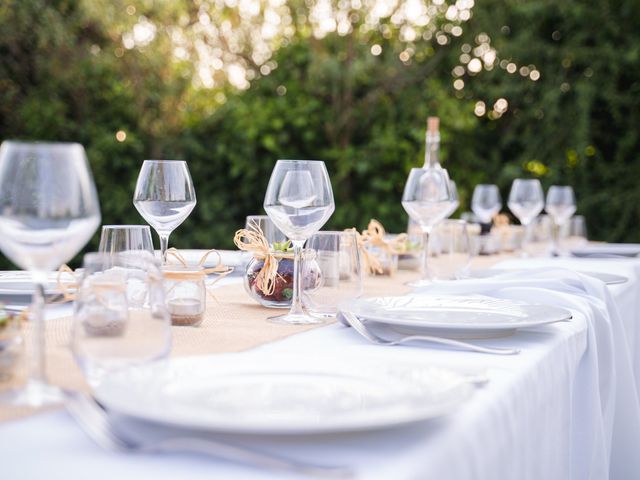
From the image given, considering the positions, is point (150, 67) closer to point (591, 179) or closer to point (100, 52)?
point (100, 52)

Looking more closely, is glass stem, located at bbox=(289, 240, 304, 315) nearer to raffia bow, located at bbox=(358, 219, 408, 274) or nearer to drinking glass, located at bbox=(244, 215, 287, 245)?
drinking glass, located at bbox=(244, 215, 287, 245)

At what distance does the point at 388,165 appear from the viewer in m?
6.32

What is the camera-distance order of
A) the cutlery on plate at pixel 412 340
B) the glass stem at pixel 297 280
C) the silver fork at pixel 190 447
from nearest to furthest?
the silver fork at pixel 190 447 < the cutlery on plate at pixel 412 340 < the glass stem at pixel 297 280

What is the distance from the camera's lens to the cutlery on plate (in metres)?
1.00

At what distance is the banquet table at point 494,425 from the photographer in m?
0.60

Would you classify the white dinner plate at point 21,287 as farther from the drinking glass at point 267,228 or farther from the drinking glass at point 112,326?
the drinking glass at point 112,326

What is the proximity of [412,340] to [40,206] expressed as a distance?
51 centimetres

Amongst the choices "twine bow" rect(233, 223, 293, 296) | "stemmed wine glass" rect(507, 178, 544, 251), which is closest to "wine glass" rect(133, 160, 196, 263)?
"twine bow" rect(233, 223, 293, 296)

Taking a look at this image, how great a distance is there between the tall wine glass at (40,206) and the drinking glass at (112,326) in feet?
0.11

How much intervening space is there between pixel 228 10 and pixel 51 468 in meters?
6.50

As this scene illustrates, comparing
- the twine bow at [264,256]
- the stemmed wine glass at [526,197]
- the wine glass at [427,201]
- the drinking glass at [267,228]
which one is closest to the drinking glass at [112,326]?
the twine bow at [264,256]

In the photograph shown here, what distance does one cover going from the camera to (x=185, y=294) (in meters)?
1.12

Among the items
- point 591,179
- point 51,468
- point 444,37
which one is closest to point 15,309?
point 51,468

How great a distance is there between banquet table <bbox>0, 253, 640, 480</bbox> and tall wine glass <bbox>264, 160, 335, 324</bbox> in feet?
0.36
